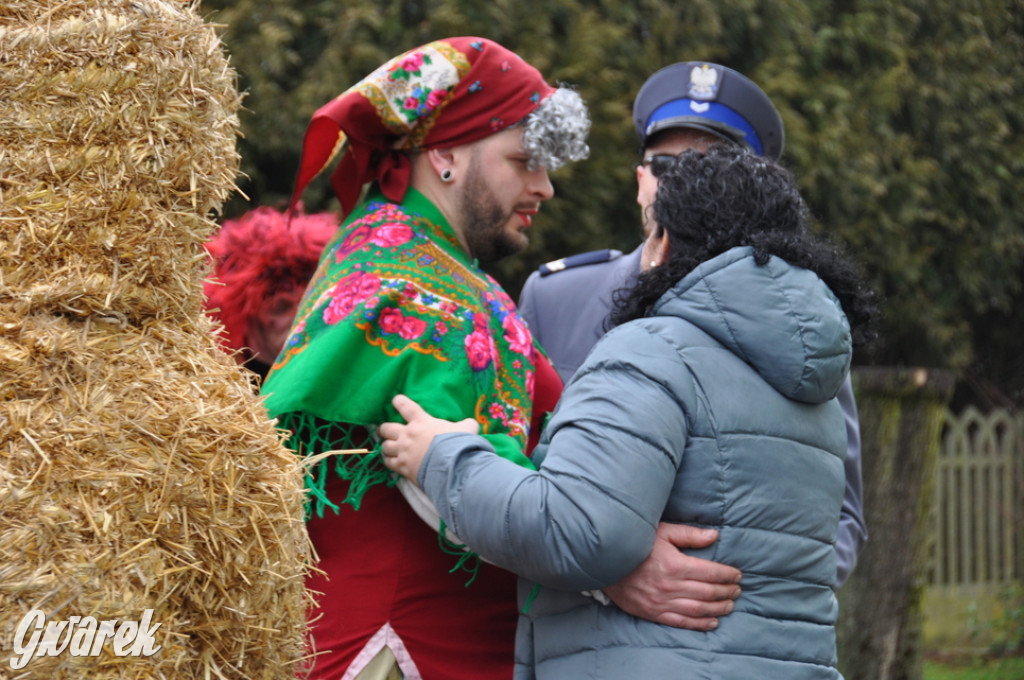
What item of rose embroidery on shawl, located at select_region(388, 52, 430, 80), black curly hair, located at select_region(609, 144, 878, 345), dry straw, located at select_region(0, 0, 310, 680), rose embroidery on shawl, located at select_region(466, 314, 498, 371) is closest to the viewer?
dry straw, located at select_region(0, 0, 310, 680)

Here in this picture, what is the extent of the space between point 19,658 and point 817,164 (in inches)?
280

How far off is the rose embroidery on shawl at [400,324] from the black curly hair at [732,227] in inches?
17.6

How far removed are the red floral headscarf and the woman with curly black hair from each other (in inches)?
30.4

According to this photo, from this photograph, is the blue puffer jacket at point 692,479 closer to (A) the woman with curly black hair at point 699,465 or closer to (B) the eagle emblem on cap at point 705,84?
(A) the woman with curly black hair at point 699,465

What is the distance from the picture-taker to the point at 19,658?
154cm

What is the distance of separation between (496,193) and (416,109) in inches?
11.2

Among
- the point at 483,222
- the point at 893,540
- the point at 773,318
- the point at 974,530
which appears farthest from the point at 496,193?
the point at 974,530

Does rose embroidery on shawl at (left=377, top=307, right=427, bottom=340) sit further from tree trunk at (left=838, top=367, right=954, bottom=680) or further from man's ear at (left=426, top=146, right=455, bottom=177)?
tree trunk at (left=838, top=367, right=954, bottom=680)

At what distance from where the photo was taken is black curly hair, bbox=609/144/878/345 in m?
2.11

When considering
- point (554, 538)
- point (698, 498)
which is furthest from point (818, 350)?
point (554, 538)

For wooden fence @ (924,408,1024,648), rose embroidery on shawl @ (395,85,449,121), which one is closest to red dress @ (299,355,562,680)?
rose embroidery on shawl @ (395,85,449,121)

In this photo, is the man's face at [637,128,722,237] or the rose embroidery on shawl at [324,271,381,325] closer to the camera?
the rose embroidery on shawl at [324,271,381,325]

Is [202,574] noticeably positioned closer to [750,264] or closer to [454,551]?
[454,551]

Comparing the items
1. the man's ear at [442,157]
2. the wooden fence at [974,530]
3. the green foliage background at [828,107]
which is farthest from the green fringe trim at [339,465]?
the wooden fence at [974,530]
